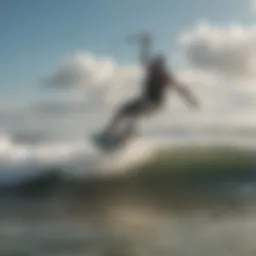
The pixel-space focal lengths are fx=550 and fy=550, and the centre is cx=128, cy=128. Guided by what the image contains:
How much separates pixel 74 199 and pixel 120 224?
0.16m

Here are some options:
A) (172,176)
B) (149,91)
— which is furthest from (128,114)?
(172,176)

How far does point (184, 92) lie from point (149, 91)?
0.11 meters

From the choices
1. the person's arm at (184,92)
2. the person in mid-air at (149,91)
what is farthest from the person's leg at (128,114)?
the person's arm at (184,92)

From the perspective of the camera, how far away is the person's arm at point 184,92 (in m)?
1.72

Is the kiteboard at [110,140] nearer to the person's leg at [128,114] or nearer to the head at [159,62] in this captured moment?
the person's leg at [128,114]

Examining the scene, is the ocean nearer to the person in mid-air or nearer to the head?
the person in mid-air

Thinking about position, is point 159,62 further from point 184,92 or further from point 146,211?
point 146,211

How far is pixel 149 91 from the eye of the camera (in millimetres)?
1710

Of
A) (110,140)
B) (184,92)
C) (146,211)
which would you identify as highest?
(184,92)

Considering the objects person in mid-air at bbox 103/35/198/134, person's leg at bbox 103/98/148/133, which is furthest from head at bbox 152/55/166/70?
person's leg at bbox 103/98/148/133

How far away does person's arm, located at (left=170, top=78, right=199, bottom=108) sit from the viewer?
1.72m

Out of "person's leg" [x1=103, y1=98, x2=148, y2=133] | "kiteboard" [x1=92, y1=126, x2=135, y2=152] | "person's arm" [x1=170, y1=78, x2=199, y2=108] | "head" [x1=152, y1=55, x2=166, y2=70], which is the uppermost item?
"head" [x1=152, y1=55, x2=166, y2=70]

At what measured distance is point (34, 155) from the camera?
1.72 meters

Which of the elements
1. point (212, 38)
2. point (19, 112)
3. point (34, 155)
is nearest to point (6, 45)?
point (19, 112)
